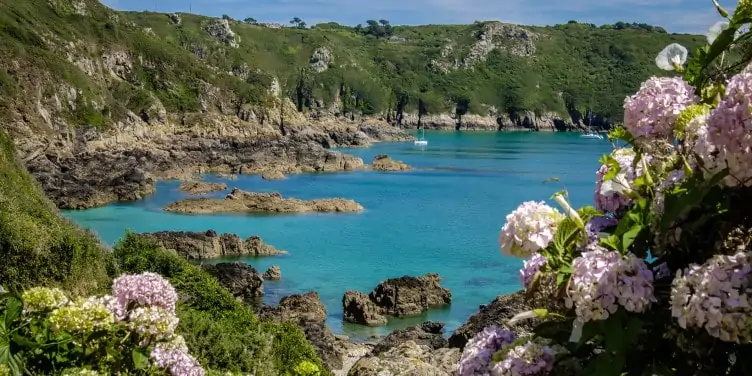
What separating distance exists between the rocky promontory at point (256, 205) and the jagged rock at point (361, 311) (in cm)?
2480

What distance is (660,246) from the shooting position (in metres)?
2.46

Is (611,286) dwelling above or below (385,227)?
above

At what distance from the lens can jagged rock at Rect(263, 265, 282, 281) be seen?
108ft

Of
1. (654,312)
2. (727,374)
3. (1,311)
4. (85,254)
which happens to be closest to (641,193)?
(654,312)

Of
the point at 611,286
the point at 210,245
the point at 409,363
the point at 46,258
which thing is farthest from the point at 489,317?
the point at 210,245

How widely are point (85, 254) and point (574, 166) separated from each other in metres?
84.3

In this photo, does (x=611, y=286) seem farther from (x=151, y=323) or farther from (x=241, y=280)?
(x=241, y=280)

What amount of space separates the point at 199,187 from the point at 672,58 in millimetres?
59526

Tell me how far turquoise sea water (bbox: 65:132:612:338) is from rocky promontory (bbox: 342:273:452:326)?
20.8 inches

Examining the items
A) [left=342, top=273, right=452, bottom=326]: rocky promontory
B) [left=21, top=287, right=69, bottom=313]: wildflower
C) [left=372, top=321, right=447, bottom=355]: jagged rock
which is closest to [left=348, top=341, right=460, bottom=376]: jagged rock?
[left=372, top=321, right=447, bottom=355]: jagged rock

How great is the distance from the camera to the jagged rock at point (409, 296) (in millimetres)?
28188

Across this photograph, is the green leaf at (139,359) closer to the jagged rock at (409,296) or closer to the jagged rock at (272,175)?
the jagged rock at (409,296)

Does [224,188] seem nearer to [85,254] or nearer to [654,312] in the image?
[85,254]

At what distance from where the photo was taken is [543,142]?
148 meters
